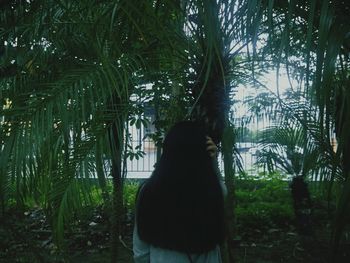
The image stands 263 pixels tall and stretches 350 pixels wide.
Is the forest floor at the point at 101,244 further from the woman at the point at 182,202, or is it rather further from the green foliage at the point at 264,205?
the woman at the point at 182,202

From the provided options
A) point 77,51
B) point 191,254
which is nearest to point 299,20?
point 191,254

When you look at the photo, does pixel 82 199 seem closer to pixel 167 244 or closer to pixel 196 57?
pixel 167 244

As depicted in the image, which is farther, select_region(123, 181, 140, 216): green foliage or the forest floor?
select_region(123, 181, 140, 216): green foliage

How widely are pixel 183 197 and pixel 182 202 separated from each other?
0.08 feet

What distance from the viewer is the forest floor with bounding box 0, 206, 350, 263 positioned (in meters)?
5.39

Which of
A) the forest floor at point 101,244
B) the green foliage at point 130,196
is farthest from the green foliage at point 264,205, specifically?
the green foliage at point 130,196

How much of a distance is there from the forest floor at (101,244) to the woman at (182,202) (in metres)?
3.06

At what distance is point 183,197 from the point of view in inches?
82.9

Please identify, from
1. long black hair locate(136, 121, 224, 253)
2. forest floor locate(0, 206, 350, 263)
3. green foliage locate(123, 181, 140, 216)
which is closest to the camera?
long black hair locate(136, 121, 224, 253)

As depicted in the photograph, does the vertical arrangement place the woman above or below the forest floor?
above

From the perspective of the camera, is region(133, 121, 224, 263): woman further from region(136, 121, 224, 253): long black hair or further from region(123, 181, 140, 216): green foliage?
region(123, 181, 140, 216): green foliage

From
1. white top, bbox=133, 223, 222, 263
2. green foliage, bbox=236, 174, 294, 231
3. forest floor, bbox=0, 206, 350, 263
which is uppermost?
white top, bbox=133, 223, 222, 263

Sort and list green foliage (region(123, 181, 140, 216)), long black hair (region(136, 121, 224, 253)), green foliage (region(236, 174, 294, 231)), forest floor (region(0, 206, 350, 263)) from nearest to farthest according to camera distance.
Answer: long black hair (region(136, 121, 224, 253)) → forest floor (region(0, 206, 350, 263)) → green foliage (region(236, 174, 294, 231)) → green foliage (region(123, 181, 140, 216))

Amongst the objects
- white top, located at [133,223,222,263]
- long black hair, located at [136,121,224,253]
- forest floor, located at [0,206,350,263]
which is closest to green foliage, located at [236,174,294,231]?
forest floor, located at [0,206,350,263]
